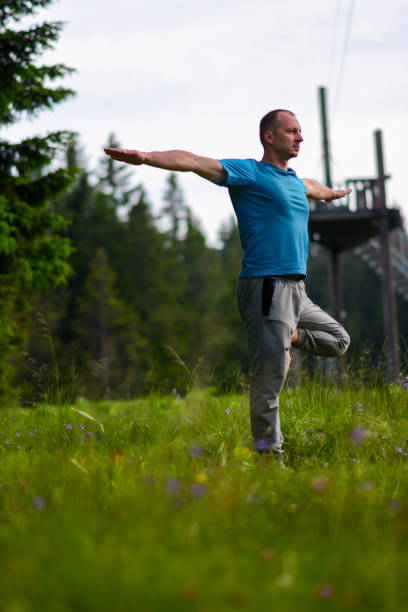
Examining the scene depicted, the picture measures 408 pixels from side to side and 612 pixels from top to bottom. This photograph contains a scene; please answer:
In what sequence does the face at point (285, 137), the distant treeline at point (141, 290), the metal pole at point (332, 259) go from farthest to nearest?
the distant treeline at point (141, 290) → the metal pole at point (332, 259) → the face at point (285, 137)

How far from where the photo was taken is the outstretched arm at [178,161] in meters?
3.76

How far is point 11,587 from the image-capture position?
1.74m

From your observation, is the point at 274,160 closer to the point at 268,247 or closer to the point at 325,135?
the point at 268,247

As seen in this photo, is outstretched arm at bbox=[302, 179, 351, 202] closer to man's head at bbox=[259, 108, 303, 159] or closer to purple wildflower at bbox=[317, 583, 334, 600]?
man's head at bbox=[259, 108, 303, 159]

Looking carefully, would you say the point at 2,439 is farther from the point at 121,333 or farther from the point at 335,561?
the point at 121,333

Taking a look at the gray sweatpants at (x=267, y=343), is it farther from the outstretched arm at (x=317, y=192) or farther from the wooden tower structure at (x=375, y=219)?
the wooden tower structure at (x=375, y=219)

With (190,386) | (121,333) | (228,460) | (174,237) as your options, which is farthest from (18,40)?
(174,237)

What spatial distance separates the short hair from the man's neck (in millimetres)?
80

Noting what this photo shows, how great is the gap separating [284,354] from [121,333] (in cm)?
3487

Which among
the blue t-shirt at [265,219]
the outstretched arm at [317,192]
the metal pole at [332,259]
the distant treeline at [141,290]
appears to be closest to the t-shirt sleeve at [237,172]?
the blue t-shirt at [265,219]

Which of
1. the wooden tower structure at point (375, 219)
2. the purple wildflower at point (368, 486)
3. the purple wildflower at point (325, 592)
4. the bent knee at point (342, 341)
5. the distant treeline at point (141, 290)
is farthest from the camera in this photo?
the distant treeline at point (141, 290)

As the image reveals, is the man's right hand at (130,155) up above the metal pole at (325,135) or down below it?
below

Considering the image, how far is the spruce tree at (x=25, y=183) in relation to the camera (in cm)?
1092

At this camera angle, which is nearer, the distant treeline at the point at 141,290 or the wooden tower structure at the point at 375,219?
the wooden tower structure at the point at 375,219
